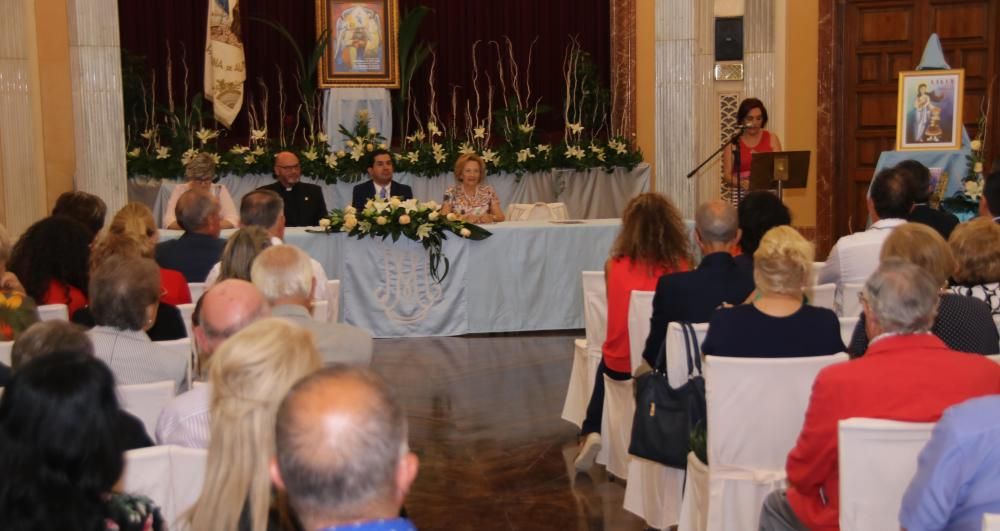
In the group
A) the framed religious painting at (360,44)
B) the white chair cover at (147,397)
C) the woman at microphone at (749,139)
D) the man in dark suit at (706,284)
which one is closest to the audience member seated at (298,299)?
the white chair cover at (147,397)

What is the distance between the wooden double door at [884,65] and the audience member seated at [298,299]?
8287mm

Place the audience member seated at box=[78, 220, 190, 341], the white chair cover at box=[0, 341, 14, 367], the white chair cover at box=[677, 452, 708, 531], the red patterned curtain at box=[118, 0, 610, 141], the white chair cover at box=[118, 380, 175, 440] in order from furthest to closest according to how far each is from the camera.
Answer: the red patterned curtain at box=[118, 0, 610, 141] → the audience member seated at box=[78, 220, 190, 341] → the white chair cover at box=[677, 452, 708, 531] → the white chair cover at box=[0, 341, 14, 367] → the white chair cover at box=[118, 380, 175, 440]

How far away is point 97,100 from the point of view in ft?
34.3

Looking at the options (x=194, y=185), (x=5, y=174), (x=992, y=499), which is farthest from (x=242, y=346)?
(x=5, y=174)

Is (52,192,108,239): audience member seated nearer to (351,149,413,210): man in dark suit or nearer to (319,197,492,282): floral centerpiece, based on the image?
(319,197,492,282): floral centerpiece

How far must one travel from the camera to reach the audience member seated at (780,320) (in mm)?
4066

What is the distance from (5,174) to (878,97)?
7.39m

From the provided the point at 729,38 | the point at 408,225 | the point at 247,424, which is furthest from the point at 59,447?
the point at 729,38

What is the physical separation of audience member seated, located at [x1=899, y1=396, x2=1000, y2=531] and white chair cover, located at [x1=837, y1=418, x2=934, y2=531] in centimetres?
33

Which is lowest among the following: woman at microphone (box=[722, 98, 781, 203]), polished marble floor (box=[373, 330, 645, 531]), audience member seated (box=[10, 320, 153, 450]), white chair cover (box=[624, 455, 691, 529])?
polished marble floor (box=[373, 330, 645, 531])

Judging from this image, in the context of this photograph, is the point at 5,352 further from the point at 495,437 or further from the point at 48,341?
the point at 495,437

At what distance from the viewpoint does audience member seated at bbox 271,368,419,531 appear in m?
1.67

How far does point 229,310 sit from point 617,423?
2.64 m

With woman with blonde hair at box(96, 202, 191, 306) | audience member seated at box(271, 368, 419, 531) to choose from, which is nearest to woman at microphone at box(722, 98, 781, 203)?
woman with blonde hair at box(96, 202, 191, 306)
